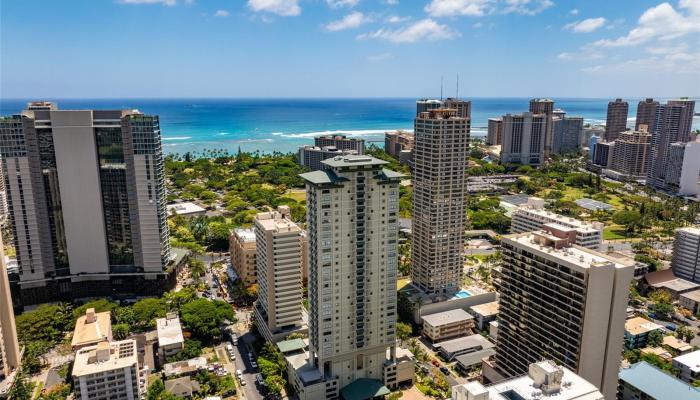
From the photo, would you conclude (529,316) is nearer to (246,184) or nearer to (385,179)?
(385,179)

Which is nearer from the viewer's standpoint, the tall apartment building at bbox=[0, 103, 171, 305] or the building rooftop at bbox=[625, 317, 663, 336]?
the building rooftop at bbox=[625, 317, 663, 336]

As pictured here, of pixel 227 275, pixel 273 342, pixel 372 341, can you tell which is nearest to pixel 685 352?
pixel 372 341

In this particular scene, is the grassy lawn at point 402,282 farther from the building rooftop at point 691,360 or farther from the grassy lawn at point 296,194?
the grassy lawn at point 296,194

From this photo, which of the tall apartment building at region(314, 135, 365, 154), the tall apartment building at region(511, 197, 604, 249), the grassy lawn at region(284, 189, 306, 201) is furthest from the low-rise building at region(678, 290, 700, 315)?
the tall apartment building at region(314, 135, 365, 154)

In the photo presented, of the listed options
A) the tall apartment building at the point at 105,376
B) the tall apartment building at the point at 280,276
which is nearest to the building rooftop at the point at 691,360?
the tall apartment building at the point at 280,276

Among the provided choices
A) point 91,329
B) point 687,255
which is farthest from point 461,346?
point 687,255

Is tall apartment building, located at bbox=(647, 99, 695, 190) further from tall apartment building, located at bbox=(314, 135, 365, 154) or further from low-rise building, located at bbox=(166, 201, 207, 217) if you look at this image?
low-rise building, located at bbox=(166, 201, 207, 217)

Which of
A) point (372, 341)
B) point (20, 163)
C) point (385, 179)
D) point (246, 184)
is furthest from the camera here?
point (246, 184)
